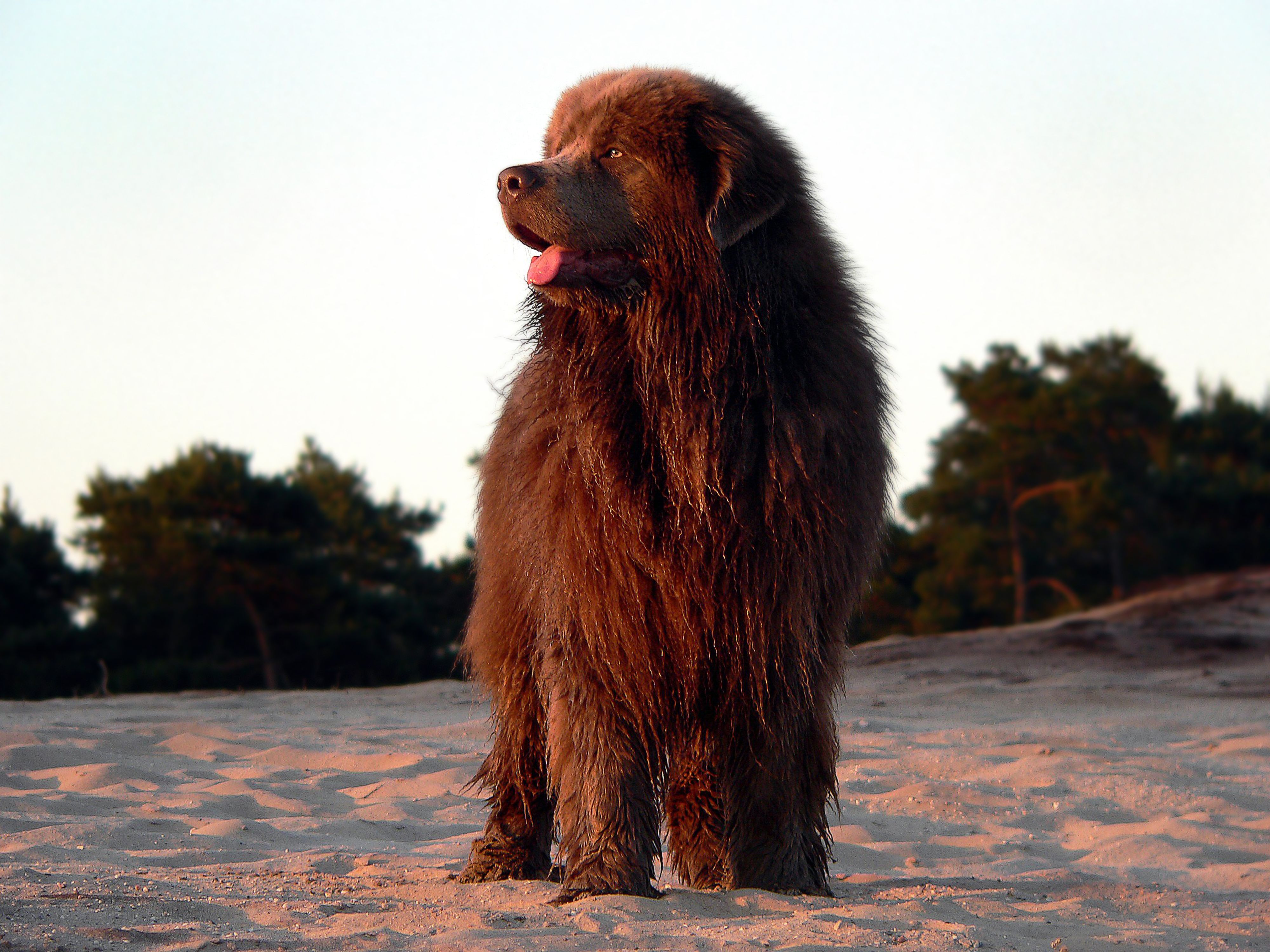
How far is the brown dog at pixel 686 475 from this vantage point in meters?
3.80

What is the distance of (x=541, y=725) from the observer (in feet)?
14.3

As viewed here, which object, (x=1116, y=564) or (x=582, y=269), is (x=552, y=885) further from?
(x=1116, y=564)

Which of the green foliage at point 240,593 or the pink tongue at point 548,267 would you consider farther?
the green foliage at point 240,593

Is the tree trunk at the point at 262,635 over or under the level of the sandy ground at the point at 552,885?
over

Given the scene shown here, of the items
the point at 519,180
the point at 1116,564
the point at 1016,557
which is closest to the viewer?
the point at 519,180

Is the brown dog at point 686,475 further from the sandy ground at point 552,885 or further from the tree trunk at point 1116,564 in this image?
the tree trunk at point 1116,564

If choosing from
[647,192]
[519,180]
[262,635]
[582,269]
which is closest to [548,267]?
[582,269]

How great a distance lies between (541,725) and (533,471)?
3.16ft

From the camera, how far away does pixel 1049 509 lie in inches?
1374

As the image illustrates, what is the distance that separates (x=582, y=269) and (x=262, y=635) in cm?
2459

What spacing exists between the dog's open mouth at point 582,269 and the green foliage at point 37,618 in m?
20.7

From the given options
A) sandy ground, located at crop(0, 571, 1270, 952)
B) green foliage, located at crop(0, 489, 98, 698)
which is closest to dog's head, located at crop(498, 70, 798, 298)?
sandy ground, located at crop(0, 571, 1270, 952)

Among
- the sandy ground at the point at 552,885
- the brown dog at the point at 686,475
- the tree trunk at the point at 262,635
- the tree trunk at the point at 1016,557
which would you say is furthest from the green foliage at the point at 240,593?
the brown dog at the point at 686,475

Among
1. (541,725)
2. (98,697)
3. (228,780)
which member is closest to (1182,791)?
(541,725)
